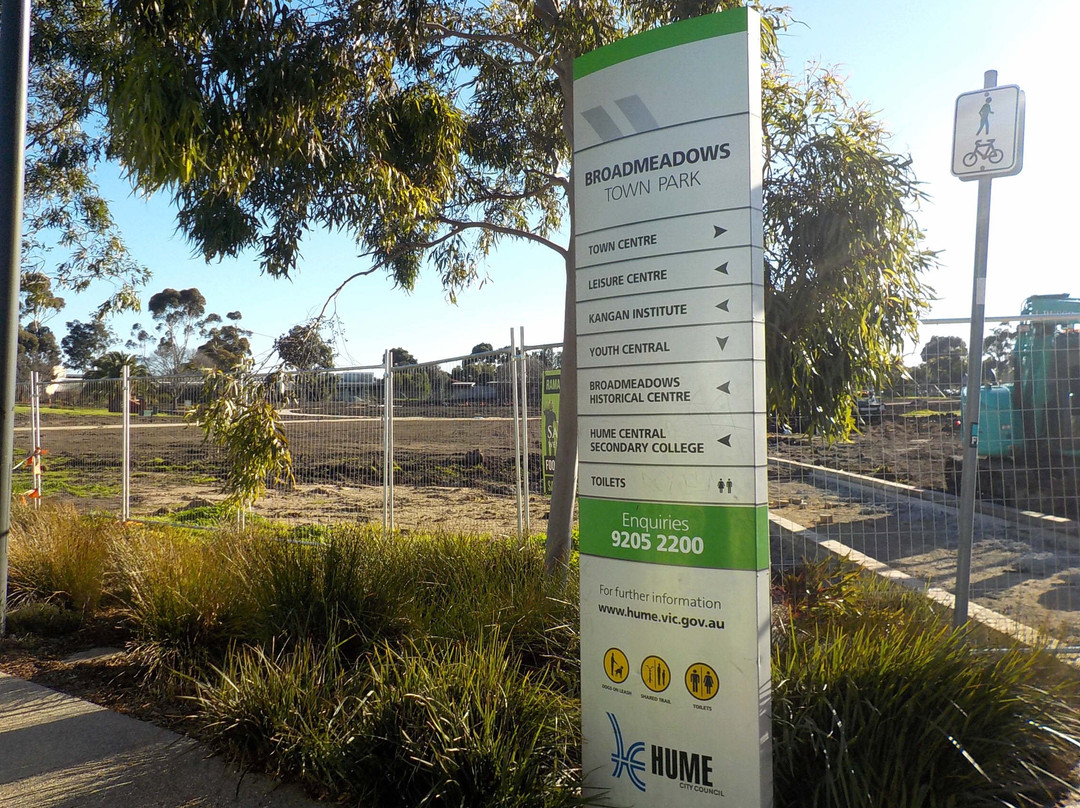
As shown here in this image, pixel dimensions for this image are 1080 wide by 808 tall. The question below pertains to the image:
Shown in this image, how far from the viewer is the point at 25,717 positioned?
16.1ft

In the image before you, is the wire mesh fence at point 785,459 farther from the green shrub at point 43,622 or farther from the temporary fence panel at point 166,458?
the green shrub at point 43,622

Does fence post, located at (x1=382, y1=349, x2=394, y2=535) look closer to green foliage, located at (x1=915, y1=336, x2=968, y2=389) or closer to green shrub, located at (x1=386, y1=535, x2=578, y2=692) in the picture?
green shrub, located at (x1=386, y1=535, x2=578, y2=692)

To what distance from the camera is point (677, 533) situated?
333 centimetres

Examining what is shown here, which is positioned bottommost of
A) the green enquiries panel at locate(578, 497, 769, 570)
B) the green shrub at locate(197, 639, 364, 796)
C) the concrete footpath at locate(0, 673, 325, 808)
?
the concrete footpath at locate(0, 673, 325, 808)

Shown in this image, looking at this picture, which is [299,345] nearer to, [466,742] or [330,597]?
[330,597]

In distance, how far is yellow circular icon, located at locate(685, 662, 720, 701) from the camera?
3197 mm

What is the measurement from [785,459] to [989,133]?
310cm

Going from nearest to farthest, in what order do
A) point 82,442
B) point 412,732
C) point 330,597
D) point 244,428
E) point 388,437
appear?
point 412,732, point 330,597, point 244,428, point 388,437, point 82,442

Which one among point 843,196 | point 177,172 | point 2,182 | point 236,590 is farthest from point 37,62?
point 843,196

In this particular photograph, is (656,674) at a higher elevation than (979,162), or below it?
below

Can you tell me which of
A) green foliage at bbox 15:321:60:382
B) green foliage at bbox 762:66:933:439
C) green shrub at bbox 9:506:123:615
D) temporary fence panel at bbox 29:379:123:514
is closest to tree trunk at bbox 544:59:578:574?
green foliage at bbox 762:66:933:439

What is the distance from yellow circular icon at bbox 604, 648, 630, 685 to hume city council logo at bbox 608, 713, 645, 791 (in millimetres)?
155

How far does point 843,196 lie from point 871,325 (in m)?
0.91

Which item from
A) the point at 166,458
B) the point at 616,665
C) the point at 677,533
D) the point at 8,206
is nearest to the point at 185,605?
the point at 616,665
